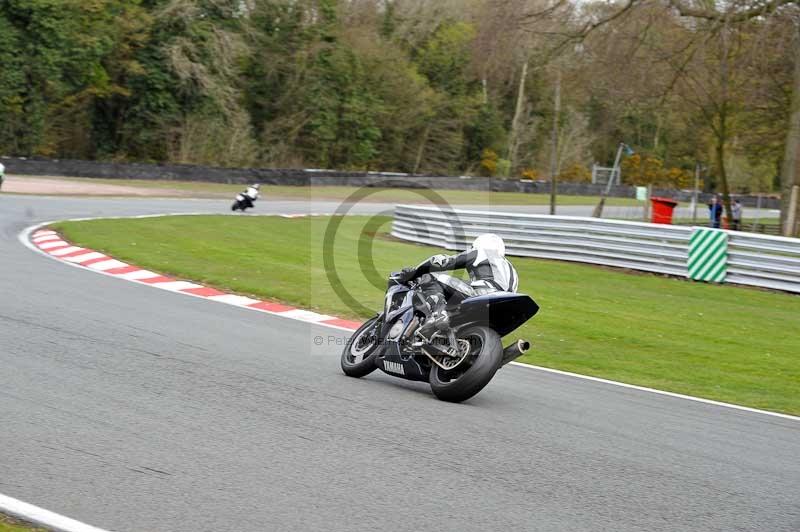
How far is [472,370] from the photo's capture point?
7.34 metres

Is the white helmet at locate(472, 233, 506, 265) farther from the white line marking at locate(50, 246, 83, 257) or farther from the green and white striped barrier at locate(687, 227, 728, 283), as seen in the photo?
the green and white striped barrier at locate(687, 227, 728, 283)

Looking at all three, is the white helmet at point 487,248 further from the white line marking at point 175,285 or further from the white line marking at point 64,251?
the white line marking at point 64,251

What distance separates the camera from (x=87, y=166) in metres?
38.4

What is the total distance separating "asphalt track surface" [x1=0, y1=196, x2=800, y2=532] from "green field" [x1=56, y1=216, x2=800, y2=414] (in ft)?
5.09

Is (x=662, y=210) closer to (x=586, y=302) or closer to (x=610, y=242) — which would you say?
(x=610, y=242)

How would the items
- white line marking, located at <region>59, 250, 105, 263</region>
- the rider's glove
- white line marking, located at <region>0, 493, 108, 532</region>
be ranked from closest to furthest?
white line marking, located at <region>0, 493, 108, 532</region> < the rider's glove < white line marking, located at <region>59, 250, 105, 263</region>

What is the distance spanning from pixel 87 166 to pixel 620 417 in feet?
113

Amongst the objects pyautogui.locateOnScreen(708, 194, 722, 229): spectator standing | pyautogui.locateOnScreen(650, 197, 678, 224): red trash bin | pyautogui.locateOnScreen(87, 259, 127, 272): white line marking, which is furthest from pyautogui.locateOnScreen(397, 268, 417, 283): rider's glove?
pyautogui.locateOnScreen(708, 194, 722, 229): spectator standing

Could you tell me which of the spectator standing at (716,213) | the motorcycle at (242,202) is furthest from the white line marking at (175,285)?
the spectator standing at (716,213)

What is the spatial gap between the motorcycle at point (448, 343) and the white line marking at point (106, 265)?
7449mm

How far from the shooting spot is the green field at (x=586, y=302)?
33.9 feet

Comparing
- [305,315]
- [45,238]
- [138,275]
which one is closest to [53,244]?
[45,238]

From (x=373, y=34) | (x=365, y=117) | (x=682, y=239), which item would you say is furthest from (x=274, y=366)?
(x=373, y=34)

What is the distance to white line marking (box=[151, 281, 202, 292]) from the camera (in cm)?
1320
